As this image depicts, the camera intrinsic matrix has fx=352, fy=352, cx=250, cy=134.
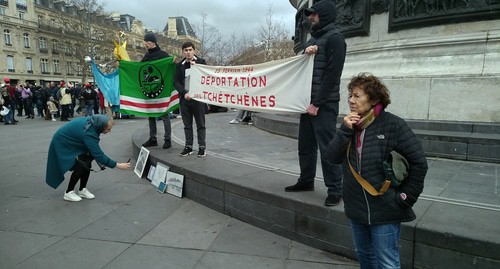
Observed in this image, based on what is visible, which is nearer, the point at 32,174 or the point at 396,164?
the point at 396,164

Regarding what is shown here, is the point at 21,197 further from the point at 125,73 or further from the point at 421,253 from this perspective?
the point at 421,253

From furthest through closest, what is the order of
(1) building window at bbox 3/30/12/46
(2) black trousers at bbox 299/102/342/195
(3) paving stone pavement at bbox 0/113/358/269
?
1. (1) building window at bbox 3/30/12/46
2. (2) black trousers at bbox 299/102/342/195
3. (3) paving stone pavement at bbox 0/113/358/269

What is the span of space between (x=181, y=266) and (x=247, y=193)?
120 cm

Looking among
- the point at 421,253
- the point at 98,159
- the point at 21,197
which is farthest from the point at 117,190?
the point at 421,253

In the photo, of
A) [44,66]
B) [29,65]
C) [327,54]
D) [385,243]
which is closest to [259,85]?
Answer: [327,54]

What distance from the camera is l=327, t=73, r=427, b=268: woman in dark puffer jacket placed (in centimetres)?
218

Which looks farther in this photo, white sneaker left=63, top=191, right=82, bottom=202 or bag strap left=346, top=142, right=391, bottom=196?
white sneaker left=63, top=191, right=82, bottom=202

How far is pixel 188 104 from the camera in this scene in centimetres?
620

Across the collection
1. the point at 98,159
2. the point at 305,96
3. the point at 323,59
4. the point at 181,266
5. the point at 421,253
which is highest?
the point at 323,59

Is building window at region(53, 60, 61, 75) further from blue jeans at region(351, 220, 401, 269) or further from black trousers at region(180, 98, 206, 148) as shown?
blue jeans at region(351, 220, 401, 269)

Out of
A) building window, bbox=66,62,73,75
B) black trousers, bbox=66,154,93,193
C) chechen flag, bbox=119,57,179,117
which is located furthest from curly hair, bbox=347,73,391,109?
building window, bbox=66,62,73,75

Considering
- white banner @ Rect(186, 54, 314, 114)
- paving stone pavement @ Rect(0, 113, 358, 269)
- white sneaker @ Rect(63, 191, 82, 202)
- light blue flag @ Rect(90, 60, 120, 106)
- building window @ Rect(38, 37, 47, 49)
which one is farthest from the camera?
building window @ Rect(38, 37, 47, 49)

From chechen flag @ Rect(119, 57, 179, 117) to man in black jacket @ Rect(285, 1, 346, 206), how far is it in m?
3.68

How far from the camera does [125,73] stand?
7270 millimetres
